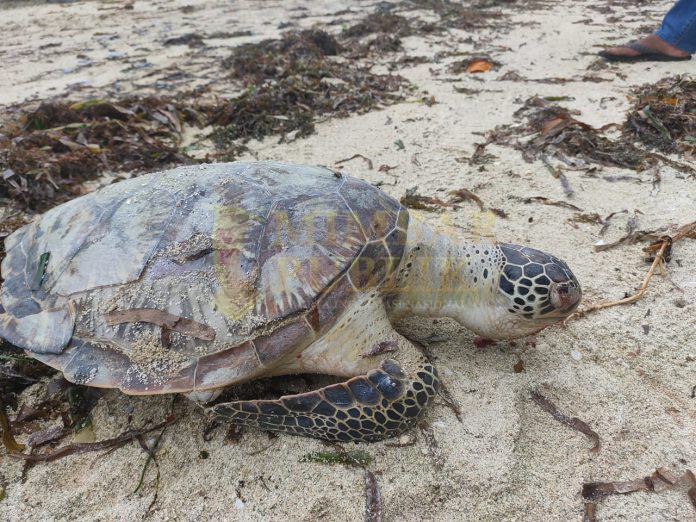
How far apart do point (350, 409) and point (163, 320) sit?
0.66 metres

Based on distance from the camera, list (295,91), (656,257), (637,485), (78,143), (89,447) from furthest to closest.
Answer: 1. (295,91)
2. (78,143)
3. (656,257)
4. (89,447)
5. (637,485)

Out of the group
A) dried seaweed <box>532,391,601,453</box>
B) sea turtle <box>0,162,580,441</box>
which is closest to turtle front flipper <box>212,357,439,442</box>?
sea turtle <box>0,162,580,441</box>

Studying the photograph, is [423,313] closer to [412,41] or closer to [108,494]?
[108,494]

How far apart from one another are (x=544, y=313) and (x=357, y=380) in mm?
682

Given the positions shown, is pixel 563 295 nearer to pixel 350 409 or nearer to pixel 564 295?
pixel 564 295

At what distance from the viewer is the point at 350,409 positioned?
4.47ft

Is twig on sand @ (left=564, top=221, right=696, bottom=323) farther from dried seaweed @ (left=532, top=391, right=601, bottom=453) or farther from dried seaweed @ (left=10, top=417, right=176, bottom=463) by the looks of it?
dried seaweed @ (left=10, top=417, right=176, bottom=463)

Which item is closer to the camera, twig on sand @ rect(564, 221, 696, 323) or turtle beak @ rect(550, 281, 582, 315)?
turtle beak @ rect(550, 281, 582, 315)

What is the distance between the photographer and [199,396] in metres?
1.45

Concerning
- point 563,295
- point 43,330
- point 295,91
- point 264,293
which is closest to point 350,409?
point 264,293

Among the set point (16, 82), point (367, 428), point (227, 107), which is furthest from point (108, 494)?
point (16, 82)

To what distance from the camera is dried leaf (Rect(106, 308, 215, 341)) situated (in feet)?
4.65

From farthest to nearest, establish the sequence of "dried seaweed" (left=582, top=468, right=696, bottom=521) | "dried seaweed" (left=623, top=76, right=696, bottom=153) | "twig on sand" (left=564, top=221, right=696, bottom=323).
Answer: "dried seaweed" (left=623, top=76, right=696, bottom=153) → "twig on sand" (left=564, top=221, right=696, bottom=323) → "dried seaweed" (left=582, top=468, right=696, bottom=521)

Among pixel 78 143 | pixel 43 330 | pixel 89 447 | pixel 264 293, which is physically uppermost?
pixel 264 293
